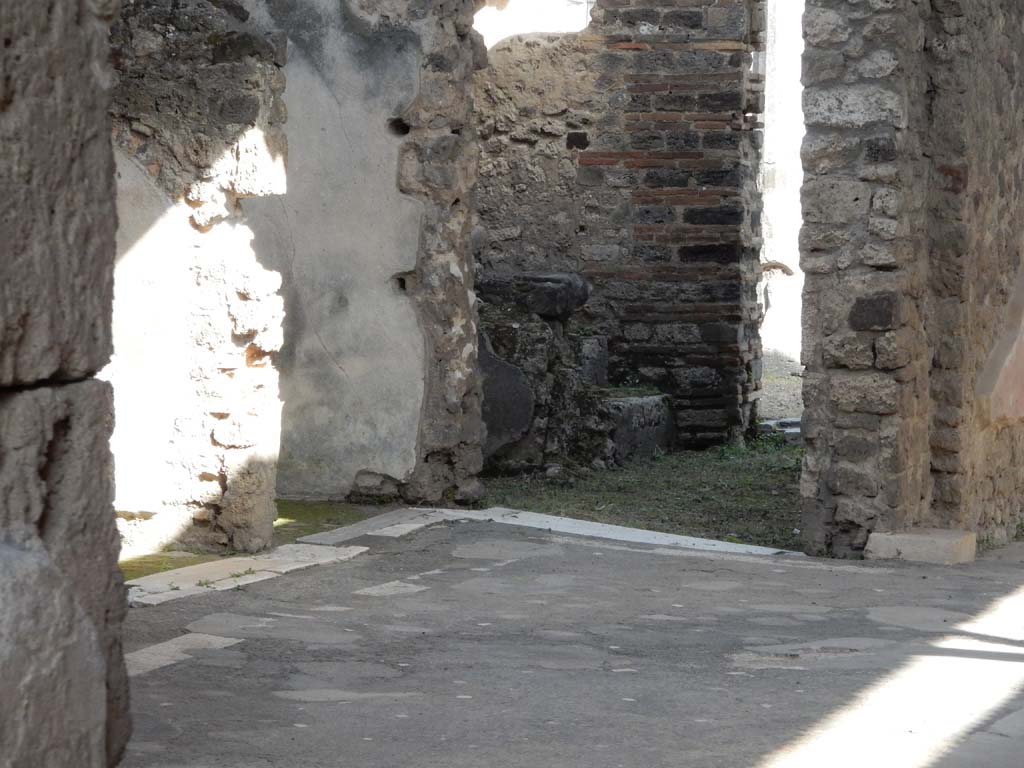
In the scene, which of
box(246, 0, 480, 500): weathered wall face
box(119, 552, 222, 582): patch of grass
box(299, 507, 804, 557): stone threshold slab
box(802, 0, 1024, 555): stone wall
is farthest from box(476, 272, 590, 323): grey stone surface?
box(119, 552, 222, 582): patch of grass

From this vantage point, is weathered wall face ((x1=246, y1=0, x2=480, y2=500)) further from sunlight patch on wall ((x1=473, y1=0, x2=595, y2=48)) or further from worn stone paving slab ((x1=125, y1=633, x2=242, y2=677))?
sunlight patch on wall ((x1=473, y1=0, x2=595, y2=48))

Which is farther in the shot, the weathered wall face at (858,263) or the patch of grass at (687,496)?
the patch of grass at (687,496)

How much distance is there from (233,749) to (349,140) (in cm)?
415

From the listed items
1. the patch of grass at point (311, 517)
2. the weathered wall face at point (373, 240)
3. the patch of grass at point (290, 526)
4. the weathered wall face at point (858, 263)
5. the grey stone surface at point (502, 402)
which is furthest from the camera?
the grey stone surface at point (502, 402)

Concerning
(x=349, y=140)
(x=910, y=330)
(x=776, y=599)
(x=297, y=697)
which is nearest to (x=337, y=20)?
(x=349, y=140)

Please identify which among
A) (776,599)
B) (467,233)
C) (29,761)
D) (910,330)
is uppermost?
(467,233)

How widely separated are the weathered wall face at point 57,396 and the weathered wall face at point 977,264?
471 cm

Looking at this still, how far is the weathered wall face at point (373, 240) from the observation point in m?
6.59

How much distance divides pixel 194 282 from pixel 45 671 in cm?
339

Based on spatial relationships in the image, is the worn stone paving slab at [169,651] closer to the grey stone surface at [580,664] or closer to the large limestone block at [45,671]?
the grey stone surface at [580,664]

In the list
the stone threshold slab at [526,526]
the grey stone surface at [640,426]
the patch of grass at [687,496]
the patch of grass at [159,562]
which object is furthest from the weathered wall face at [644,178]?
the patch of grass at [159,562]

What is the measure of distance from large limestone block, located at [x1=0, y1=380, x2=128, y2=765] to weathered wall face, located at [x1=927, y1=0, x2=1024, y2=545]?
15.4ft

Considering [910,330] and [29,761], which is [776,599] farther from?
[29,761]

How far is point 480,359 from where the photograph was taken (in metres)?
8.24
